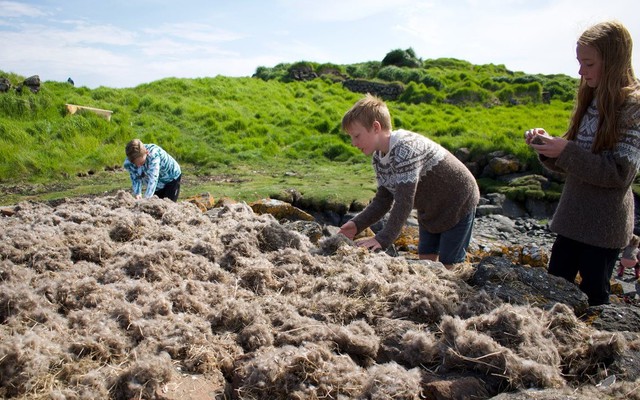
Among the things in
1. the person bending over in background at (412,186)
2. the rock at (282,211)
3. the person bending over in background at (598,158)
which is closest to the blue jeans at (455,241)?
the person bending over in background at (412,186)

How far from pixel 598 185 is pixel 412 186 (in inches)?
45.1

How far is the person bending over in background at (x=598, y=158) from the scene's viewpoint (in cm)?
294

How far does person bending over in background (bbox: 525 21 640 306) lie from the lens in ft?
9.63

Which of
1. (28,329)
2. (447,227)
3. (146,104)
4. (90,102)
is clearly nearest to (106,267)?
(28,329)

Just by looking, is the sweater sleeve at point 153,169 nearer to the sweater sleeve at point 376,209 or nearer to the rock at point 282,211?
the rock at point 282,211

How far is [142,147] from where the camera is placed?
6.84 meters

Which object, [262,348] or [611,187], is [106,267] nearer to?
[262,348]

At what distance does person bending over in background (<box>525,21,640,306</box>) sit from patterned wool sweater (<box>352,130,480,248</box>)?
715mm

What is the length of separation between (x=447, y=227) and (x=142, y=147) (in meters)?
4.46

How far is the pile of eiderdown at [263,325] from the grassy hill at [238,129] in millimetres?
5979

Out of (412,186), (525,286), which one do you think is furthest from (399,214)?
(525,286)

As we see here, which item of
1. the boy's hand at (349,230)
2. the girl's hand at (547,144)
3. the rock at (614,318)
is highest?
the girl's hand at (547,144)

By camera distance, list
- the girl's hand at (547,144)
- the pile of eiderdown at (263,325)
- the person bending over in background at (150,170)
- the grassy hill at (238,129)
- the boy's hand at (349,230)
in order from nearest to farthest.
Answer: the pile of eiderdown at (263,325) → the girl's hand at (547,144) → the boy's hand at (349,230) → the person bending over in background at (150,170) → the grassy hill at (238,129)

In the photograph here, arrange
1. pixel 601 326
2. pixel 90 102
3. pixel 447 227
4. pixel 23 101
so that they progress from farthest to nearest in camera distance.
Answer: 1. pixel 90 102
2. pixel 23 101
3. pixel 447 227
4. pixel 601 326
